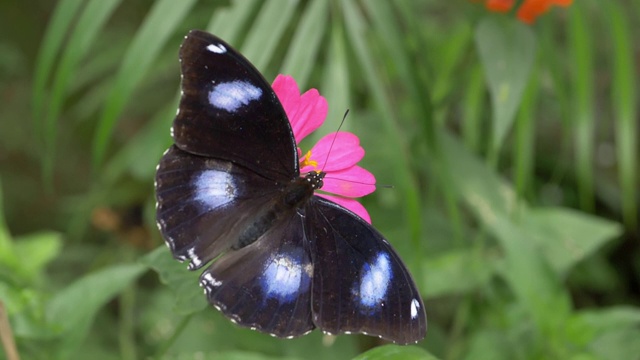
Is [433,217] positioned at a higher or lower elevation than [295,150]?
lower

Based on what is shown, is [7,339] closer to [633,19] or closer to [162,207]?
[162,207]

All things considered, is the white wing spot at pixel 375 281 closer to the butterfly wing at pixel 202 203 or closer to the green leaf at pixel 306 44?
the butterfly wing at pixel 202 203

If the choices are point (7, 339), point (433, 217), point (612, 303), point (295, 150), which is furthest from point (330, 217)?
point (612, 303)

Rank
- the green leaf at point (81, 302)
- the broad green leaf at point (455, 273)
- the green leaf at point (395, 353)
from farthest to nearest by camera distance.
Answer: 1. the broad green leaf at point (455, 273)
2. the green leaf at point (81, 302)
3. the green leaf at point (395, 353)

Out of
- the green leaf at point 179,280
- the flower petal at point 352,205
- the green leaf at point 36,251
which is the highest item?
the flower petal at point 352,205

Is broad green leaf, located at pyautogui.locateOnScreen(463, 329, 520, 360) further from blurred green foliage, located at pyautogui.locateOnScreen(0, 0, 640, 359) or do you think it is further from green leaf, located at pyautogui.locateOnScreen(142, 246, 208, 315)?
green leaf, located at pyautogui.locateOnScreen(142, 246, 208, 315)

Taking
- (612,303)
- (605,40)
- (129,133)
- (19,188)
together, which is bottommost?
(19,188)

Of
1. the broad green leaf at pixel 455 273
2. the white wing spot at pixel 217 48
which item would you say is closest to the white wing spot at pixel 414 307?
the white wing spot at pixel 217 48
